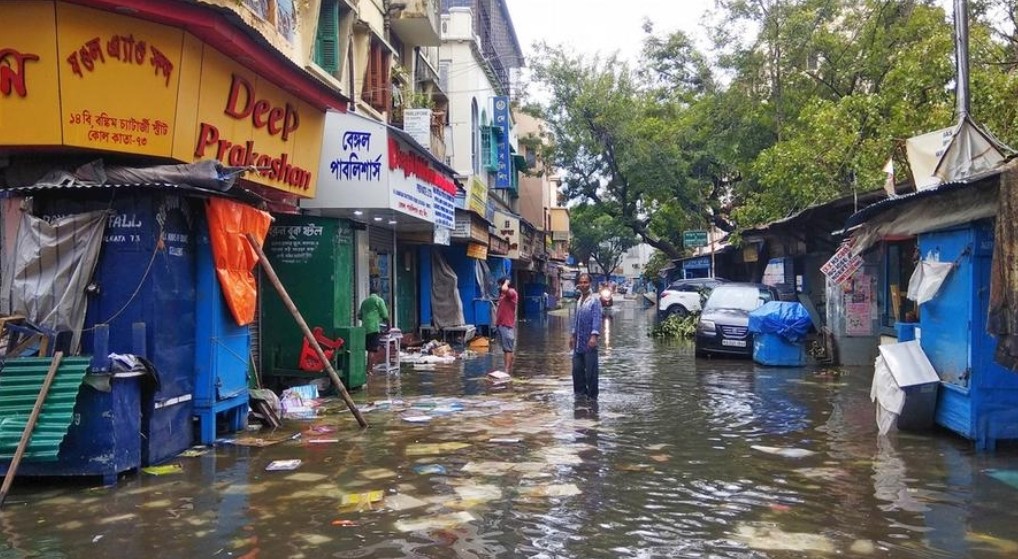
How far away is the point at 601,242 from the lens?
83.7 m

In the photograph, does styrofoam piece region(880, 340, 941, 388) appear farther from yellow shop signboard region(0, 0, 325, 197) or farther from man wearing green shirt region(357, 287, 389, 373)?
man wearing green shirt region(357, 287, 389, 373)

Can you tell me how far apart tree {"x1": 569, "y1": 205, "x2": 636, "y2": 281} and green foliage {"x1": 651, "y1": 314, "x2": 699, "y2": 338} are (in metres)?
44.4

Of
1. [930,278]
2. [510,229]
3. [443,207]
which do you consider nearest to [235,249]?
[930,278]

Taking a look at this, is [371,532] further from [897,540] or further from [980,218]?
[980,218]

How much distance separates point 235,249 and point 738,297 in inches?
505

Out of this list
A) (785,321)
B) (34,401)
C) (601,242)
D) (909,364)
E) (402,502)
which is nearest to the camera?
(402,502)

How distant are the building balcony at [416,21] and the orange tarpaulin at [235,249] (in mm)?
11628

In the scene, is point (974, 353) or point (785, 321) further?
point (785, 321)

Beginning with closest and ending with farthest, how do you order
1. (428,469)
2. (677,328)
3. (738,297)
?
(428,469) → (738,297) → (677,328)

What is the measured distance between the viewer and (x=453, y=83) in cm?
2823

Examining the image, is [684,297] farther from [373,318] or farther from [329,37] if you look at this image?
[329,37]

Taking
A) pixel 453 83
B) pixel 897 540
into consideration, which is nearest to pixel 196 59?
pixel 897 540

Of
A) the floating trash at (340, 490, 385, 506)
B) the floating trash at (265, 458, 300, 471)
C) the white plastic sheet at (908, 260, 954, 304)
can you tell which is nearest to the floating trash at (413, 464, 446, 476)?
the floating trash at (340, 490, 385, 506)

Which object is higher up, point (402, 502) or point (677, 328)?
point (677, 328)
